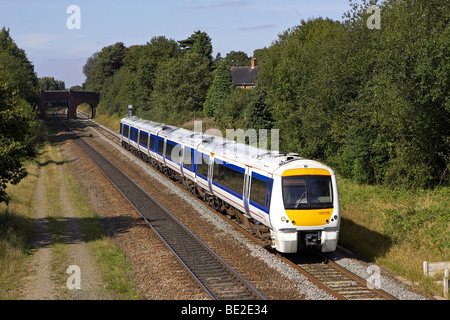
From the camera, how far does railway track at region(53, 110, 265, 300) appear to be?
11414mm

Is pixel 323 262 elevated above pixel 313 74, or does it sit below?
below

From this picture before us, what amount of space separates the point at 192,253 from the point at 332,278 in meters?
4.54

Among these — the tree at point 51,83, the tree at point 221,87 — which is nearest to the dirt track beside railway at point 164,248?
the tree at point 221,87

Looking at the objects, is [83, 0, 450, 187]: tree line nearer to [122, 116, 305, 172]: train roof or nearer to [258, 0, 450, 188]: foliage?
[258, 0, 450, 188]: foliage

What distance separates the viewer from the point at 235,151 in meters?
17.9

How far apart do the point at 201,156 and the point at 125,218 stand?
14.8 ft

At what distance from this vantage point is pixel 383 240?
1548cm

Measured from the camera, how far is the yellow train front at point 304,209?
13047 mm

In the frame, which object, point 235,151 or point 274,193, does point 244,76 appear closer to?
point 235,151

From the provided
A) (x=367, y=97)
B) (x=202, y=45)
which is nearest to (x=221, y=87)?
(x=202, y=45)

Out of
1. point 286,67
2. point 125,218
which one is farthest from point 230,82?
point 125,218

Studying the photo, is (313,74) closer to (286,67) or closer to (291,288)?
(286,67)

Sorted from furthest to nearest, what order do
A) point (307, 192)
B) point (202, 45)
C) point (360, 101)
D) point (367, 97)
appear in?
point (202, 45), point (360, 101), point (367, 97), point (307, 192)

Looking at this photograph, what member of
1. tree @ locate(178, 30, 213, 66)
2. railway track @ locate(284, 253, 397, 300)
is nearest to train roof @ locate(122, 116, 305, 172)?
railway track @ locate(284, 253, 397, 300)
